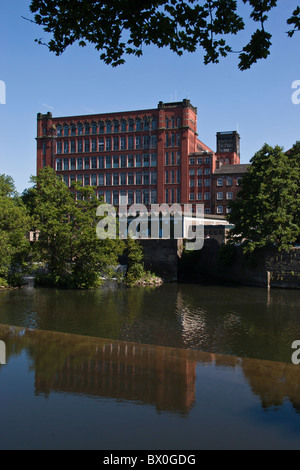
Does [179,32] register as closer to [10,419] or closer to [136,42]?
[136,42]

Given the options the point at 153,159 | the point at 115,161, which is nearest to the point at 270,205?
the point at 153,159

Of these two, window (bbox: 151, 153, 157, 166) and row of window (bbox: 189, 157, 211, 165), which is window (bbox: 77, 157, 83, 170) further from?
row of window (bbox: 189, 157, 211, 165)

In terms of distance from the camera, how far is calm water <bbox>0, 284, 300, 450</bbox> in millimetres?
9539

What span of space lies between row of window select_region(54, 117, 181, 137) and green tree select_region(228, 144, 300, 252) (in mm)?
44638

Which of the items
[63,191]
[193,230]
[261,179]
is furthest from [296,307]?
[193,230]

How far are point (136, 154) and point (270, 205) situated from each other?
5049cm

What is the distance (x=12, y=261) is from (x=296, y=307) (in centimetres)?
2455

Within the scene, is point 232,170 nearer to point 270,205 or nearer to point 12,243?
point 270,205

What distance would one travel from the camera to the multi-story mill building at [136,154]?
8356 centimetres

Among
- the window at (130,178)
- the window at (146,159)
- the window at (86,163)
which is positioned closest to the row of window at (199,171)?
the window at (146,159)

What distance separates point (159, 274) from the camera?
157 feet

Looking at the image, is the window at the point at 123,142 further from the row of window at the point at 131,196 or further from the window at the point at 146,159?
the row of window at the point at 131,196

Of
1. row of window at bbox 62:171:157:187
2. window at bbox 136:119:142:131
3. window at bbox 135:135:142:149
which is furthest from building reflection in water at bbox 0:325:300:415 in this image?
window at bbox 136:119:142:131

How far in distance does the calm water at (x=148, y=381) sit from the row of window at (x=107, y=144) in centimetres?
6351
